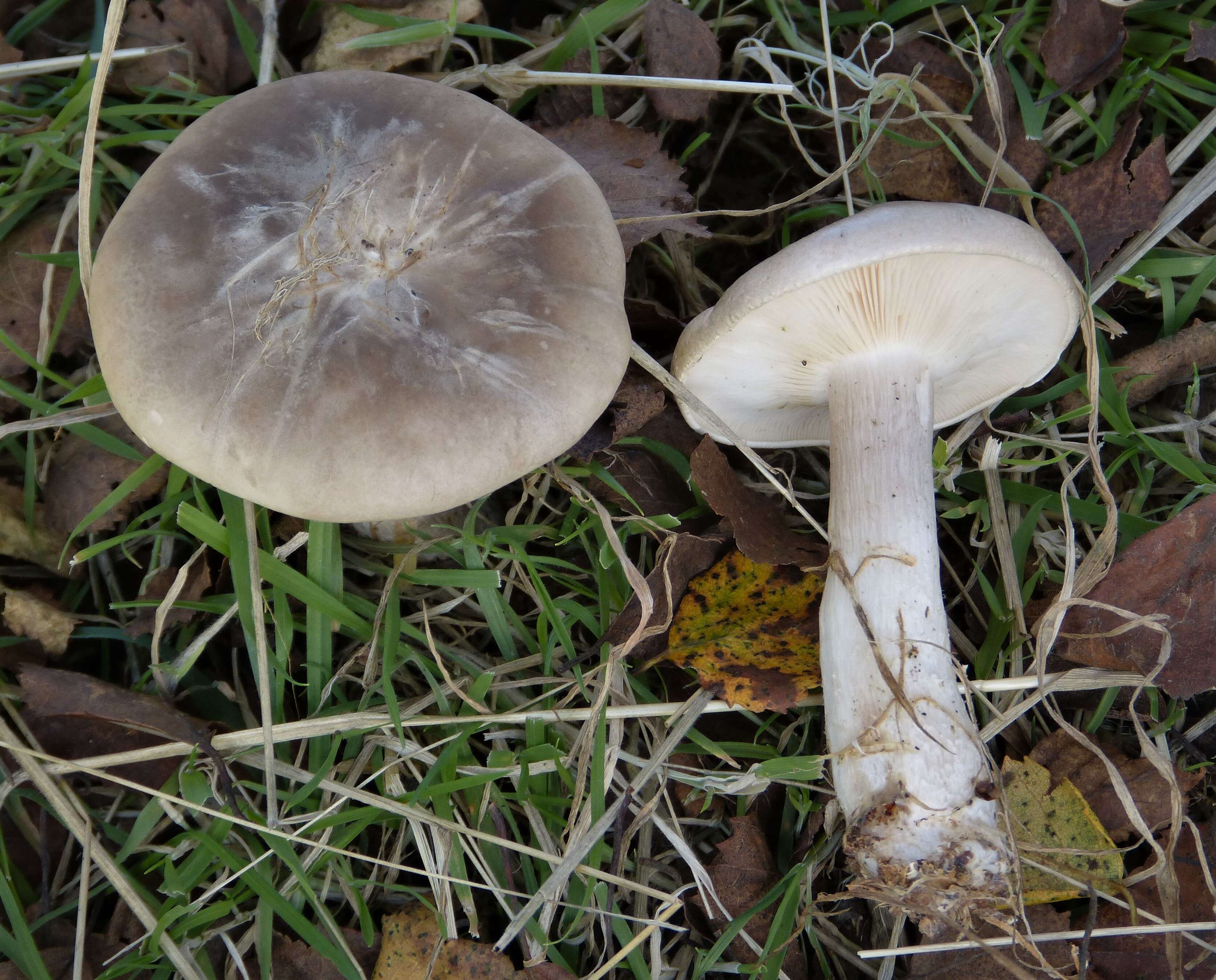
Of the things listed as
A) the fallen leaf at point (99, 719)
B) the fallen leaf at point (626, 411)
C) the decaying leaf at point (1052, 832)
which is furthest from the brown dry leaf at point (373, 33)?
the decaying leaf at point (1052, 832)

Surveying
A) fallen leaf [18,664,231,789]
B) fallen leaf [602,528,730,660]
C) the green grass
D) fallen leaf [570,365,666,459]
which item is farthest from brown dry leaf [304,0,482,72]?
fallen leaf [18,664,231,789]

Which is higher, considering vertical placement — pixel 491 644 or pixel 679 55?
pixel 679 55

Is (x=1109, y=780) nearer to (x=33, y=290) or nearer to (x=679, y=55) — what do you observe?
(x=679, y=55)

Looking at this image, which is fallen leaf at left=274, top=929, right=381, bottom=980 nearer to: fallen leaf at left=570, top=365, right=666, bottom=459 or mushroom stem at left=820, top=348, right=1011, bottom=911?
mushroom stem at left=820, top=348, right=1011, bottom=911

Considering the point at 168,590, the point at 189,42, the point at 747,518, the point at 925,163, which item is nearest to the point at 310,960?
the point at 168,590

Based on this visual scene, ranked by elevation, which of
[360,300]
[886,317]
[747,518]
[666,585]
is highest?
[360,300]

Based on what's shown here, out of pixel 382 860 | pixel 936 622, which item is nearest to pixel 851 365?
pixel 936 622
